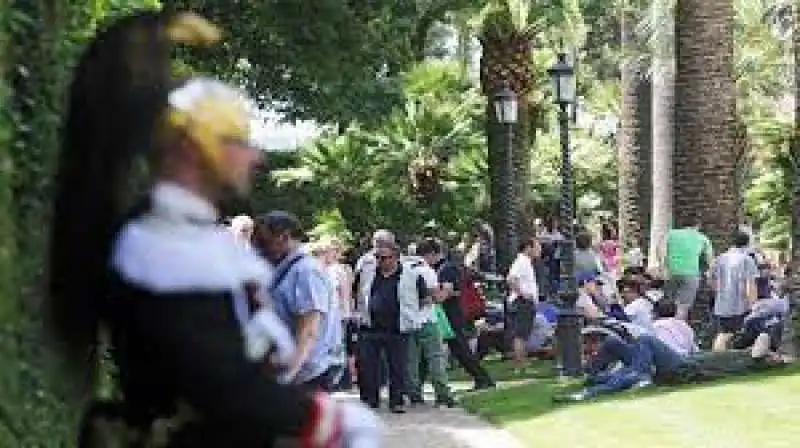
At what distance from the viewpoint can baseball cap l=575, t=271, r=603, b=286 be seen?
61.3ft

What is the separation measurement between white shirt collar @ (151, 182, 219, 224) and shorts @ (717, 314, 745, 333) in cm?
1467

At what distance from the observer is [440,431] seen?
14.1 metres

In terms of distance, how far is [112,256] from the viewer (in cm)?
368

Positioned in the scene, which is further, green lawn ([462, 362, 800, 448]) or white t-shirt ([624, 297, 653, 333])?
white t-shirt ([624, 297, 653, 333])

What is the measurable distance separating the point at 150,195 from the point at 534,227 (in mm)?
25669

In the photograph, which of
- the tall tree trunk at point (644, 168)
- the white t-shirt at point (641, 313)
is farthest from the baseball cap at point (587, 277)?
the tall tree trunk at point (644, 168)

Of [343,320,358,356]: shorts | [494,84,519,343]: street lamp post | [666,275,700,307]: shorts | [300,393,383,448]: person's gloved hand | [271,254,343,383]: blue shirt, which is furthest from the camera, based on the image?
[494,84,519,343]: street lamp post

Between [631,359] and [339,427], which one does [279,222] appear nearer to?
[339,427]

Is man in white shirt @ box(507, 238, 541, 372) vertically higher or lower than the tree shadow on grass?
higher

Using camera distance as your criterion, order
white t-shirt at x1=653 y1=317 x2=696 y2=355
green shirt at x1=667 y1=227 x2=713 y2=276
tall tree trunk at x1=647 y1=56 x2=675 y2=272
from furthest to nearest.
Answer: tall tree trunk at x1=647 y1=56 x2=675 y2=272 → green shirt at x1=667 y1=227 x2=713 y2=276 → white t-shirt at x1=653 y1=317 x2=696 y2=355

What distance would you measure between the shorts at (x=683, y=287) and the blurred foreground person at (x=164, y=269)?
15.8 meters

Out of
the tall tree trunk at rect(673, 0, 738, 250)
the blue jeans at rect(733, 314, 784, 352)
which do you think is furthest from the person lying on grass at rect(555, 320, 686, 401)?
the tall tree trunk at rect(673, 0, 738, 250)

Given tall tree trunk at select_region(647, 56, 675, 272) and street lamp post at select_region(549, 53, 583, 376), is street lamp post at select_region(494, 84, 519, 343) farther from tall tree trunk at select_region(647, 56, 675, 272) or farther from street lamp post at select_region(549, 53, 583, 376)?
street lamp post at select_region(549, 53, 583, 376)

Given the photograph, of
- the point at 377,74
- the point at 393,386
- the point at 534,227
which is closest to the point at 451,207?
the point at 534,227
